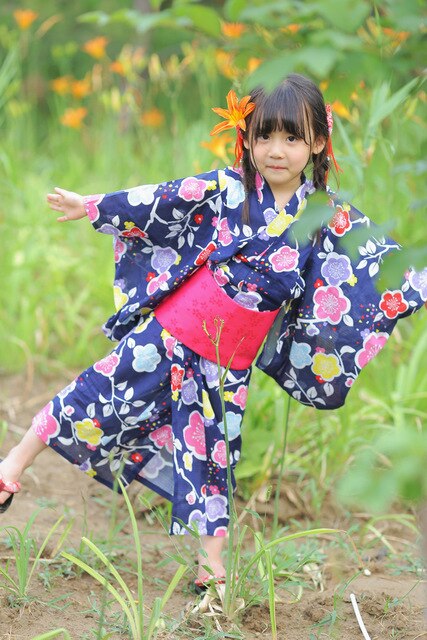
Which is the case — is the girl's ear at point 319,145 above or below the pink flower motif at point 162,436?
above

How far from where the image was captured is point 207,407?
2.07 meters

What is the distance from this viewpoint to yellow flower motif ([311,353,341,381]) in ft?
6.89

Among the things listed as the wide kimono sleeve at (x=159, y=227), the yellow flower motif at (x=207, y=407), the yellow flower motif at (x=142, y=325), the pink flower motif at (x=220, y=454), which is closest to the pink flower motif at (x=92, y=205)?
the wide kimono sleeve at (x=159, y=227)

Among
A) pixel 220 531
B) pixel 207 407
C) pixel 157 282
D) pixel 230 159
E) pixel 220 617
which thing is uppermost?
pixel 230 159

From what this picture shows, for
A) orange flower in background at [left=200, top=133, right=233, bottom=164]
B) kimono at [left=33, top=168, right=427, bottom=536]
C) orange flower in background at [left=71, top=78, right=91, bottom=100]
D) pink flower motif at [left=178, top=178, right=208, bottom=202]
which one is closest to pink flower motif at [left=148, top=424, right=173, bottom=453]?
kimono at [left=33, top=168, right=427, bottom=536]

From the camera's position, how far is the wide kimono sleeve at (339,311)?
2.04m

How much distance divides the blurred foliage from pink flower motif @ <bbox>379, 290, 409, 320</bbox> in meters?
0.25

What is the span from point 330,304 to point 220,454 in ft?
1.39

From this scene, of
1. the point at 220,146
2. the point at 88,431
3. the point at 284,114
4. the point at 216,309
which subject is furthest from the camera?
the point at 220,146

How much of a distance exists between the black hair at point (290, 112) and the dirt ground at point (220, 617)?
866 mm

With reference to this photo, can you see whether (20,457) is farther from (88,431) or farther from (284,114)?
(284,114)

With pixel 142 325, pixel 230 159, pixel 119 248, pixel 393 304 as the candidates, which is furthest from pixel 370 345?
pixel 230 159

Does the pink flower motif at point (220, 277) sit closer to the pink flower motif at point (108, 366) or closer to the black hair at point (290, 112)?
the black hair at point (290, 112)

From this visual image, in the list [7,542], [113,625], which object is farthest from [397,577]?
[7,542]
